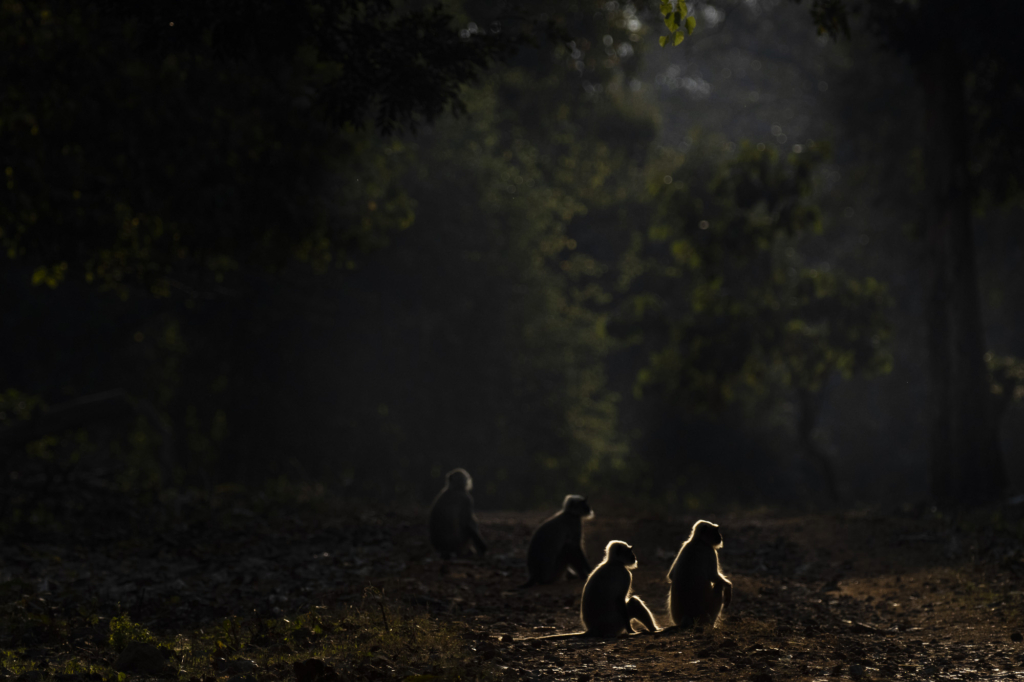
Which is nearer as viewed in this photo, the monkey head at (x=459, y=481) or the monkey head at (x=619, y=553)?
the monkey head at (x=619, y=553)

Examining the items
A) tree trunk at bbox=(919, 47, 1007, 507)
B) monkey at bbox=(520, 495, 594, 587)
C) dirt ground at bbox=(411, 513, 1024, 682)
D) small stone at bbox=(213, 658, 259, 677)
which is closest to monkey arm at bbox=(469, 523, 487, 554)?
dirt ground at bbox=(411, 513, 1024, 682)

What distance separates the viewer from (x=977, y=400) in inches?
711

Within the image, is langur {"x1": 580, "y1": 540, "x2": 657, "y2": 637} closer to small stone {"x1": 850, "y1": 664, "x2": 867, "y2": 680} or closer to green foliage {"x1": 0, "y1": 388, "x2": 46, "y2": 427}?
small stone {"x1": 850, "y1": 664, "x2": 867, "y2": 680}

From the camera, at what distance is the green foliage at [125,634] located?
23.2ft

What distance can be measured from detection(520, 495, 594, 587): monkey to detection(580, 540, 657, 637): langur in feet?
7.57

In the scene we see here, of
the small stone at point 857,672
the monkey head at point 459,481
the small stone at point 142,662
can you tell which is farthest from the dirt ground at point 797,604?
the small stone at point 142,662

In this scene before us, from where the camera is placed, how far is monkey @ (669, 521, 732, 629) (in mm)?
7828

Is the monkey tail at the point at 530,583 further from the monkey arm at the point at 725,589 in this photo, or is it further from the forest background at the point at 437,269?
the forest background at the point at 437,269

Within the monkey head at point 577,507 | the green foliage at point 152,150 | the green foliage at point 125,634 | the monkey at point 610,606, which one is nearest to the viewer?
the green foliage at point 125,634

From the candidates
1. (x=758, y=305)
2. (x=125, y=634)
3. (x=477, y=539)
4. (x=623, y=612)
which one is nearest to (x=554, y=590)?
(x=477, y=539)

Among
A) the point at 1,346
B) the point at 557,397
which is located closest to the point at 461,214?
the point at 557,397

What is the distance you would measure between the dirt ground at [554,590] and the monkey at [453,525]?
13.6 inches

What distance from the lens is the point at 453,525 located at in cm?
1156

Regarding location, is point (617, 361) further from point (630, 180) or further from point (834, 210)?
point (834, 210)
